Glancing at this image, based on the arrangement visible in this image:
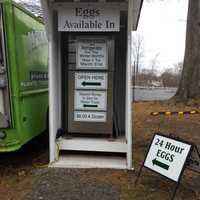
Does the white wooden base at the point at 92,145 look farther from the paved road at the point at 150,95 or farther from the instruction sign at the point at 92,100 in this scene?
the paved road at the point at 150,95

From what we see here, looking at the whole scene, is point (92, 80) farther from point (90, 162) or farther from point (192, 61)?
point (192, 61)

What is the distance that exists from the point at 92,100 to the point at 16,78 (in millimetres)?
1613

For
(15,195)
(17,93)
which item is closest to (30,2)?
(17,93)

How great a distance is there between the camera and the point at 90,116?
289 inches

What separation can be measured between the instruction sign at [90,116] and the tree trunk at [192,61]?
6763mm

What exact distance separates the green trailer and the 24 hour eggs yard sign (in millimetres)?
2197

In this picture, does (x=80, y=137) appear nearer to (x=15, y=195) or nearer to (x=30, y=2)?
(x=15, y=195)

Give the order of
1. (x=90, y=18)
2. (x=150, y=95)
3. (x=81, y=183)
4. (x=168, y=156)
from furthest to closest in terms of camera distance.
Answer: (x=150, y=95), (x=90, y=18), (x=81, y=183), (x=168, y=156)

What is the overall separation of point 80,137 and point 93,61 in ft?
4.92

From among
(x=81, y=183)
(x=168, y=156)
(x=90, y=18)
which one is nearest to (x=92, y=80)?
(x=90, y=18)

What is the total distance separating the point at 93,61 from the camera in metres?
7.29

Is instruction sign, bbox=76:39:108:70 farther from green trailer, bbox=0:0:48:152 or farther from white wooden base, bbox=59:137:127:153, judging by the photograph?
white wooden base, bbox=59:137:127:153

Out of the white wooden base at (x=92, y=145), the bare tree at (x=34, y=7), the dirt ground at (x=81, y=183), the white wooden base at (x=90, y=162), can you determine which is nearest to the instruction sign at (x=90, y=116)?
the white wooden base at (x=92, y=145)

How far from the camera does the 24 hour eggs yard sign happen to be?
5207 mm
